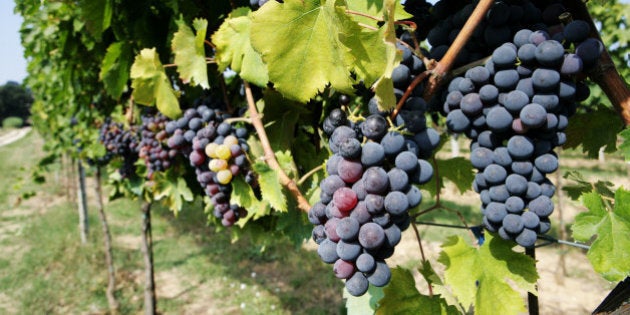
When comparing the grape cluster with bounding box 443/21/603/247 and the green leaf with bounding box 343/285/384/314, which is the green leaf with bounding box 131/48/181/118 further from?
the grape cluster with bounding box 443/21/603/247

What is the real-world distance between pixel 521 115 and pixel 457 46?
0.68 feet

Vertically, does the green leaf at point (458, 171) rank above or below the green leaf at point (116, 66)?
below

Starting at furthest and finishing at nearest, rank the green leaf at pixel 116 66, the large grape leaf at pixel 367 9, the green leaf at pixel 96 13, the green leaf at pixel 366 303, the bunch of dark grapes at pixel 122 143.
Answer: the bunch of dark grapes at pixel 122 143, the green leaf at pixel 116 66, the green leaf at pixel 96 13, the green leaf at pixel 366 303, the large grape leaf at pixel 367 9

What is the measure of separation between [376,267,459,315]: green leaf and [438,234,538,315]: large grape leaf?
82 millimetres

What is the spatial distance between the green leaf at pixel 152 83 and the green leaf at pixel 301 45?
2.90 ft

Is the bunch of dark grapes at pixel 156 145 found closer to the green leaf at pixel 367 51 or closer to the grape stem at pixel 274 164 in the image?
the grape stem at pixel 274 164

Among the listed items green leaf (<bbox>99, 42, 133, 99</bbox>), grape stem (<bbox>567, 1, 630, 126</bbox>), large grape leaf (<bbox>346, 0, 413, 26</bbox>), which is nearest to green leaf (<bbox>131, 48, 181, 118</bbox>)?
green leaf (<bbox>99, 42, 133, 99</bbox>)

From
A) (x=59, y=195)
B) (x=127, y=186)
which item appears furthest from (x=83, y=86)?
(x=59, y=195)

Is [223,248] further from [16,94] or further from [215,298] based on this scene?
[16,94]

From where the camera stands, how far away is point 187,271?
22.5 feet

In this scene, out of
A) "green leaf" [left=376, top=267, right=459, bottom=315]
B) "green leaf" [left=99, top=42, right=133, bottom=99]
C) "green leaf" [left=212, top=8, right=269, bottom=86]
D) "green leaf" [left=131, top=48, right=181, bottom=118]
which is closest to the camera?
"green leaf" [left=376, top=267, right=459, bottom=315]

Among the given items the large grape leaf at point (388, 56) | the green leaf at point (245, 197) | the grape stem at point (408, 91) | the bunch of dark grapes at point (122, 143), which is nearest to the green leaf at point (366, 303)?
the green leaf at point (245, 197)

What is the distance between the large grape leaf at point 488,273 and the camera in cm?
106

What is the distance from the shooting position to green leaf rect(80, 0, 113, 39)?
1.75 metres
